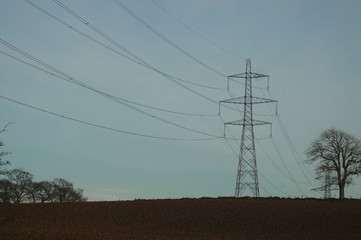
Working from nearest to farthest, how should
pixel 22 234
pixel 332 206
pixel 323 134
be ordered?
pixel 22 234
pixel 332 206
pixel 323 134

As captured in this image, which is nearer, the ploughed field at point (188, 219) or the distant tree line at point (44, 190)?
the ploughed field at point (188, 219)

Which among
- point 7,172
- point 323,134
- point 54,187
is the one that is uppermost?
point 323,134

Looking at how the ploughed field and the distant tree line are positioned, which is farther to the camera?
the distant tree line

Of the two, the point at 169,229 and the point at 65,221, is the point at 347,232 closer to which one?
the point at 169,229

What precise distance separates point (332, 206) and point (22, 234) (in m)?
24.2

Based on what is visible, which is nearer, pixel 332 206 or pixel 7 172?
pixel 7 172

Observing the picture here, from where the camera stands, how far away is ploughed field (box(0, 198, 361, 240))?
27.6 m

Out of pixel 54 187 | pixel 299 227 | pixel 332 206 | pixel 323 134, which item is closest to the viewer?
pixel 299 227

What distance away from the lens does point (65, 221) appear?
3262cm

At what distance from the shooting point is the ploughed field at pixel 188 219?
27.6 metres

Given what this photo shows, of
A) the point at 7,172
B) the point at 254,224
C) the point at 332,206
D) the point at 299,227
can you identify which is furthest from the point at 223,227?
the point at 7,172

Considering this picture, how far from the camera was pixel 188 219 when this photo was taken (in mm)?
33188

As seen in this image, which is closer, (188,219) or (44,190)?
(188,219)

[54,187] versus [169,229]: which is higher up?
[54,187]
